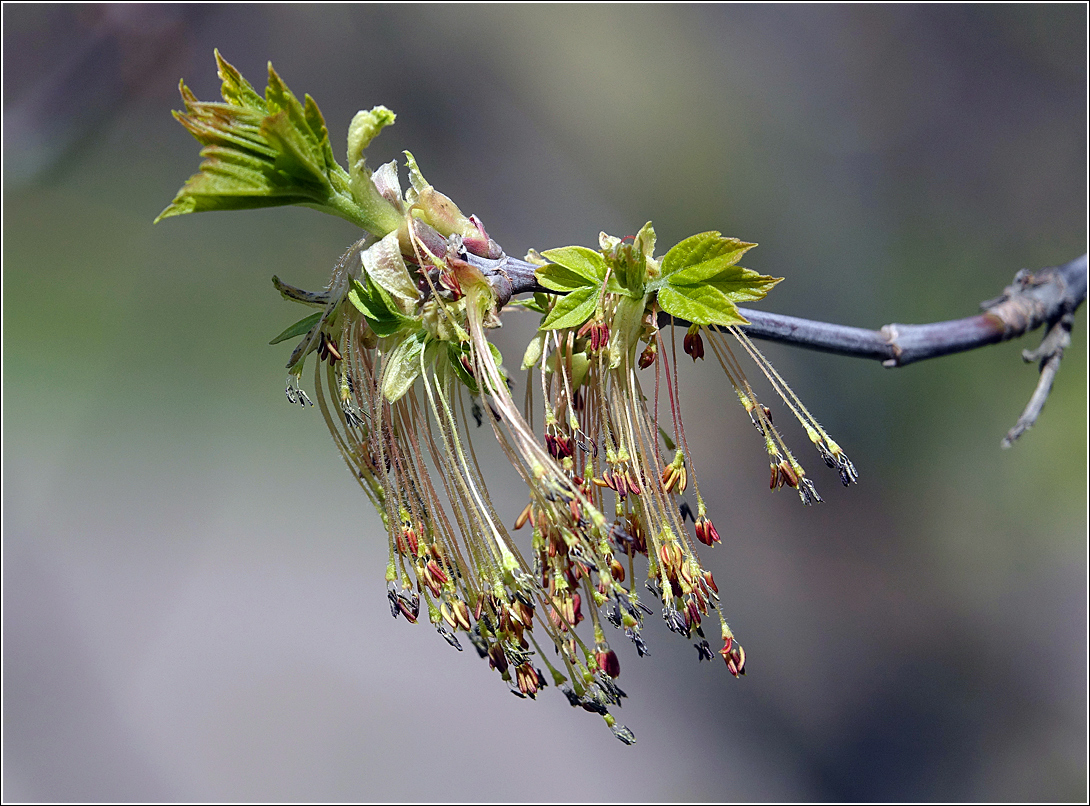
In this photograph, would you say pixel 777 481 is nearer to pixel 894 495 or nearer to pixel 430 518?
pixel 430 518

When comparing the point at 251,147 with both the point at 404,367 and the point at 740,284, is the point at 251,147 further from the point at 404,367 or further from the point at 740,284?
the point at 740,284

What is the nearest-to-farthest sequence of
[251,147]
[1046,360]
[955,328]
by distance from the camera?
[251,147]
[955,328]
[1046,360]

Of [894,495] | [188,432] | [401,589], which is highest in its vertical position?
[894,495]

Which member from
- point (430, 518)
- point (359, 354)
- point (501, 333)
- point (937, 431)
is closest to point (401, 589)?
point (430, 518)

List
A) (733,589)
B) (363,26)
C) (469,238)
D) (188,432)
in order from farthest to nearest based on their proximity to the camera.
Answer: (363,26) < (188,432) < (733,589) < (469,238)

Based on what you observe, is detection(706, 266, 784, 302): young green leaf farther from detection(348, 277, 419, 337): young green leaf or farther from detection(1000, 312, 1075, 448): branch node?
detection(1000, 312, 1075, 448): branch node

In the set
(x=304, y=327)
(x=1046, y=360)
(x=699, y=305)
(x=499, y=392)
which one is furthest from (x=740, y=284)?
(x=1046, y=360)


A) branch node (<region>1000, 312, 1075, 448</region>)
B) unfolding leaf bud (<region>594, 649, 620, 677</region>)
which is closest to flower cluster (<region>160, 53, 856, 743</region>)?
unfolding leaf bud (<region>594, 649, 620, 677</region>)

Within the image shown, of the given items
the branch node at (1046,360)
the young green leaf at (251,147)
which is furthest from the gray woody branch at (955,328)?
the young green leaf at (251,147)
